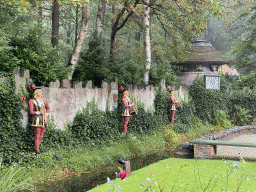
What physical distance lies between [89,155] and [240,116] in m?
12.0

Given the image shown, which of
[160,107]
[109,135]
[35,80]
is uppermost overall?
[35,80]

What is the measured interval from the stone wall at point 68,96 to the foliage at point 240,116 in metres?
9.90

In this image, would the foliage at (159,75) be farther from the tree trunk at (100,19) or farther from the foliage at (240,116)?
the foliage at (240,116)

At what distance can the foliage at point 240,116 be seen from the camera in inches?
727

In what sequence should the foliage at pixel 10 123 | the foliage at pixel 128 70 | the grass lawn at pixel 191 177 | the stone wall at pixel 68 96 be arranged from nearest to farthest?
1. the grass lawn at pixel 191 177
2. the foliage at pixel 10 123
3. the stone wall at pixel 68 96
4. the foliage at pixel 128 70

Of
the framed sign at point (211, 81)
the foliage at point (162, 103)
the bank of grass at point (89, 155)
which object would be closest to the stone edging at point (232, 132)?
the bank of grass at point (89, 155)

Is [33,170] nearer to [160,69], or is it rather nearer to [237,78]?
[160,69]

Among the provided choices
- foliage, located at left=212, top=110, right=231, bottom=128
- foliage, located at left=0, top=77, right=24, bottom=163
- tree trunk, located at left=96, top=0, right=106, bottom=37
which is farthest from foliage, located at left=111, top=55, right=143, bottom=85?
foliage, located at left=0, top=77, right=24, bottom=163

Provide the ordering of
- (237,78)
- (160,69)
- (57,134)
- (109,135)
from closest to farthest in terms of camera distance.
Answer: (57,134), (109,135), (160,69), (237,78)

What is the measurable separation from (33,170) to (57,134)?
1.56 meters

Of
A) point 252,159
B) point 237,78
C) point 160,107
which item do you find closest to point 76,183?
point 252,159

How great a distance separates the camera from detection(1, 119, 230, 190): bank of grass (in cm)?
800

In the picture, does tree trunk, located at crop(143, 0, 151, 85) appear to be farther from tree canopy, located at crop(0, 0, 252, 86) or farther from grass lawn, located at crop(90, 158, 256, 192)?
grass lawn, located at crop(90, 158, 256, 192)

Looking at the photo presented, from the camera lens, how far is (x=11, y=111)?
7.89 meters
